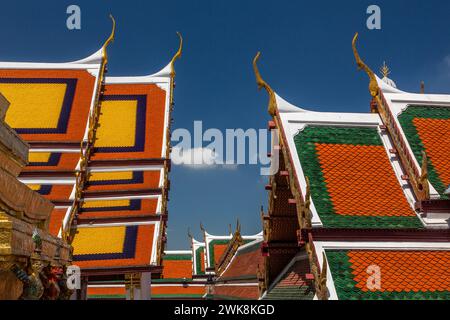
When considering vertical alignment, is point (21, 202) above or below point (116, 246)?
below

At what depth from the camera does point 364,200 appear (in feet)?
25.1

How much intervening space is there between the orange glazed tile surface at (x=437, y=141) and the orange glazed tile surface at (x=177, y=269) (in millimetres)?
25132

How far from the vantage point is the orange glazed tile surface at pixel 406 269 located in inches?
258

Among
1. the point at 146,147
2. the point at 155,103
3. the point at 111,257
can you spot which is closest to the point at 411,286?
the point at 111,257

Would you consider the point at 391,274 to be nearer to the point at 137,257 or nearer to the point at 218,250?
the point at 137,257

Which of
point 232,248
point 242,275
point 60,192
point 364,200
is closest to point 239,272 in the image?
point 242,275

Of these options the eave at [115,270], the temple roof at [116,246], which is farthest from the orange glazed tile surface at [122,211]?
the eave at [115,270]

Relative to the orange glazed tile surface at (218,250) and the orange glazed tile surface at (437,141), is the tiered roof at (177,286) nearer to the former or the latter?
the orange glazed tile surface at (218,250)

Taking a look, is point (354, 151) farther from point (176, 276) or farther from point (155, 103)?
point (176, 276)

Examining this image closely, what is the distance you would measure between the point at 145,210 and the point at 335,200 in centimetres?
937

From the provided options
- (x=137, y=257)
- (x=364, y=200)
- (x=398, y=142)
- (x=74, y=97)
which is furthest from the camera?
(x=74, y=97)

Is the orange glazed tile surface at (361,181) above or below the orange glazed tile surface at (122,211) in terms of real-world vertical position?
below

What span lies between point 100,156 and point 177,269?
16.1 meters

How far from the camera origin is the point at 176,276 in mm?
32094
